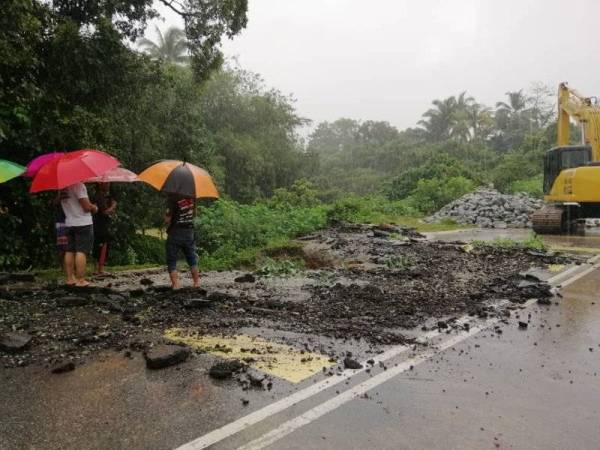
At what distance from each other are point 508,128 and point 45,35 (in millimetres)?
59739

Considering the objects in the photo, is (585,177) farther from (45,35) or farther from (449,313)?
(45,35)

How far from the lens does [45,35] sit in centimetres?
1130

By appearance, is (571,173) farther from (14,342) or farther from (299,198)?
(14,342)

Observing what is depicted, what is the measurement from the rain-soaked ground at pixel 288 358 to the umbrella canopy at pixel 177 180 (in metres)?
1.45

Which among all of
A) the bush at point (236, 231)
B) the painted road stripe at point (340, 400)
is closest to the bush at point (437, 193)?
the bush at point (236, 231)

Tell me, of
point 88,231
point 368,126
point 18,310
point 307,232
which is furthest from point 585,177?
point 368,126

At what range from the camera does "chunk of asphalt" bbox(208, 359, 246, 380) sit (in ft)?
14.6

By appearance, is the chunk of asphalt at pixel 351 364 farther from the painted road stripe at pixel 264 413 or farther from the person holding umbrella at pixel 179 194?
the person holding umbrella at pixel 179 194

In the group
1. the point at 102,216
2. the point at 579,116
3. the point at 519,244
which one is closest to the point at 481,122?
the point at 579,116

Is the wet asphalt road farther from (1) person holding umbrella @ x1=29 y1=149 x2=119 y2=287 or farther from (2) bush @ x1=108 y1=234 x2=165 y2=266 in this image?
(2) bush @ x1=108 y1=234 x2=165 y2=266

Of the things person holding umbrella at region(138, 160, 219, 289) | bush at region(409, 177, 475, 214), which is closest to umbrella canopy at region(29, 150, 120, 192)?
person holding umbrella at region(138, 160, 219, 289)

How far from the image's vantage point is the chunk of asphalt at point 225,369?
14.6 feet

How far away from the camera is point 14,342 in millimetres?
5020

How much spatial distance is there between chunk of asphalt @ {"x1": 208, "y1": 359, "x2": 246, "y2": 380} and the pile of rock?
19.6m
